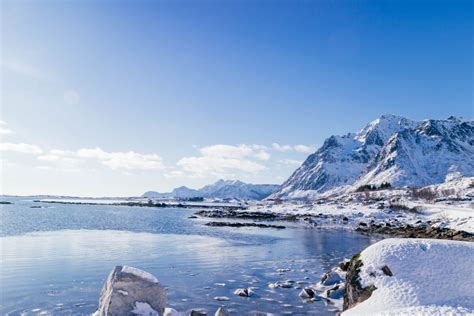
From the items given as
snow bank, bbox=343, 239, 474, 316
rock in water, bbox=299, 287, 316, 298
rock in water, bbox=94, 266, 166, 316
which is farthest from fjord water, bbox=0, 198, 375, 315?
rock in water, bbox=94, 266, 166, 316

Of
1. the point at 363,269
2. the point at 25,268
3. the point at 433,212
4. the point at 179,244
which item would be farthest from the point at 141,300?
the point at 433,212

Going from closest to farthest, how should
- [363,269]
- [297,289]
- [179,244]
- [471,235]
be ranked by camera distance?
[363,269], [297,289], [179,244], [471,235]

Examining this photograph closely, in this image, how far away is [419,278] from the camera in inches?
696

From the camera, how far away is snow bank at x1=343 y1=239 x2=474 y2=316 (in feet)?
52.2

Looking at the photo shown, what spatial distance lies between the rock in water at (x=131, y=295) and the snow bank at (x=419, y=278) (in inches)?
315

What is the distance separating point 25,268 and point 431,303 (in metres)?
26.6

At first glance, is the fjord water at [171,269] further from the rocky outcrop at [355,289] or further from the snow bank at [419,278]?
the snow bank at [419,278]

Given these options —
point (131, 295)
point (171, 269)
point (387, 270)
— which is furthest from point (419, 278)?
point (171, 269)

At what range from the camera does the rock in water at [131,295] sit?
48.3 feet

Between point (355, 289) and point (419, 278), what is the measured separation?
111 inches

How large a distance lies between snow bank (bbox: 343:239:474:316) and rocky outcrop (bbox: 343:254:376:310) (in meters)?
0.25

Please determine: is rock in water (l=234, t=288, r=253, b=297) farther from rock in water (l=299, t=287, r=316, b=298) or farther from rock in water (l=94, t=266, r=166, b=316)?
rock in water (l=94, t=266, r=166, b=316)

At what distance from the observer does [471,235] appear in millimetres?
51000

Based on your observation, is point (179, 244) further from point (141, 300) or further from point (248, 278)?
point (141, 300)
